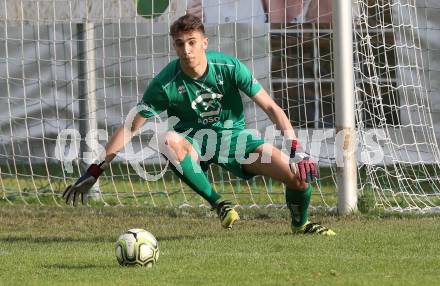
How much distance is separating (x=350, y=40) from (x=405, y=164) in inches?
108

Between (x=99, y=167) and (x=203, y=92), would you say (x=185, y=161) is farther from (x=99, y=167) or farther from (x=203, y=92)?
(x=99, y=167)

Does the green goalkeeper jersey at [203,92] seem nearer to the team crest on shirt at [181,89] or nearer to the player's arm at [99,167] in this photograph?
the team crest on shirt at [181,89]

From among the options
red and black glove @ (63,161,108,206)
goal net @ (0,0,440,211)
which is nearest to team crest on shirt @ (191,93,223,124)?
red and black glove @ (63,161,108,206)

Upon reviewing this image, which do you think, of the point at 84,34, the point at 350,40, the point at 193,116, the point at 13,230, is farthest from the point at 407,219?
the point at 84,34

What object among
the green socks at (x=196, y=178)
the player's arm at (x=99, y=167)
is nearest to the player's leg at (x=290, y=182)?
the green socks at (x=196, y=178)

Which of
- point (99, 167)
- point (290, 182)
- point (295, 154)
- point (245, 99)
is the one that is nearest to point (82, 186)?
point (99, 167)

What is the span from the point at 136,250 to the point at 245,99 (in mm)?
8391

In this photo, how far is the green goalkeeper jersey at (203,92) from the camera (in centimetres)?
893

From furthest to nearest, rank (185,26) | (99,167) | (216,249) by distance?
1. (185,26)
2. (99,167)
3. (216,249)

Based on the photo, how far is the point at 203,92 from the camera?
352 inches

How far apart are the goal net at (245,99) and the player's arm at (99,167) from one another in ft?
9.71

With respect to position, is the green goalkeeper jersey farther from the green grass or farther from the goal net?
the goal net

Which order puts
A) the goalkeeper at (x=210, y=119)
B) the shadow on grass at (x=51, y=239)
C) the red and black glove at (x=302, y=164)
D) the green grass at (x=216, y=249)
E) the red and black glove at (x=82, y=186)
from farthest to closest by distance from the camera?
the shadow on grass at (x=51, y=239), the goalkeeper at (x=210, y=119), the red and black glove at (x=302, y=164), the red and black glove at (x=82, y=186), the green grass at (x=216, y=249)

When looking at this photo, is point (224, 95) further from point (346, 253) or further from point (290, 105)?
point (290, 105)
